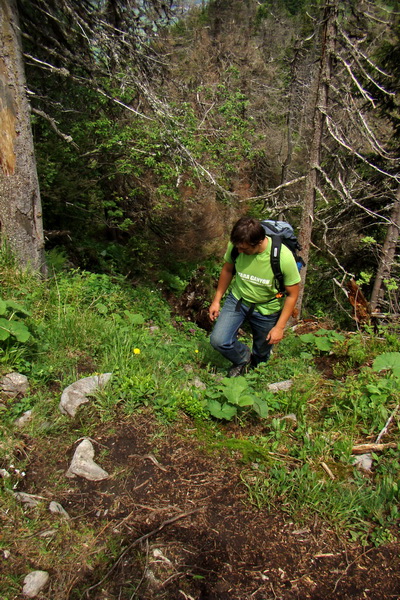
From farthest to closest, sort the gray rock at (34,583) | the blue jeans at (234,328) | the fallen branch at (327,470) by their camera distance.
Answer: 1. the blue jeans at (234,328)
2. the fallen branch at (327,470)
3. the gray rock at (34,583)

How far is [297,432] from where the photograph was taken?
3.02 meters

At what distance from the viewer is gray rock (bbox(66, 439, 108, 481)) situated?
8.68ft

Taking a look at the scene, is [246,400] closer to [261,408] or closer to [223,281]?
[261,408]

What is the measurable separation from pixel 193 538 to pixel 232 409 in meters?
1.07

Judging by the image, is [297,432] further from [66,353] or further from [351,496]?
[66,353]

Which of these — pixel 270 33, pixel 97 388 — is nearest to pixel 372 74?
pixel 97 388

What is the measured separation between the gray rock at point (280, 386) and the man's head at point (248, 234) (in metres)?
1.42

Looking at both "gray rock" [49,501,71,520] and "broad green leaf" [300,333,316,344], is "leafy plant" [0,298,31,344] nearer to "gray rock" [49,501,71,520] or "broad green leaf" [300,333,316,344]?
"gray rock" [49,501,71,520]

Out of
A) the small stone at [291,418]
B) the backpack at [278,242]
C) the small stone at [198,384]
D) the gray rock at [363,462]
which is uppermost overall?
the backpack at [278,242]

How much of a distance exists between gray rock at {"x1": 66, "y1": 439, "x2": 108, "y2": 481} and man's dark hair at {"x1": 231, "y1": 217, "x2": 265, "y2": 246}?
224 centimetres

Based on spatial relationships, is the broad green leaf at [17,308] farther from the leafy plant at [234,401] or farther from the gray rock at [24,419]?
the leafy plant at [234,401]

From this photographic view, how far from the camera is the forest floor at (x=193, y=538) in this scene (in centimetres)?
202

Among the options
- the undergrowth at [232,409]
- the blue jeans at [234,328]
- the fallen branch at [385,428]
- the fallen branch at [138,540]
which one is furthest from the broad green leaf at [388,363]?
the fallen branch at [138,540]

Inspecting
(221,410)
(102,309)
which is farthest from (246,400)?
(102,309)
